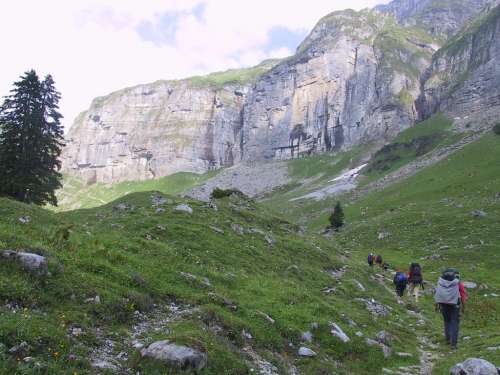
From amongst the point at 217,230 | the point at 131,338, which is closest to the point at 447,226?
the point at 217,230

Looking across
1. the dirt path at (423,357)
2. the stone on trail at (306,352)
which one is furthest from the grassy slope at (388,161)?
the stone on trail at (306,352)

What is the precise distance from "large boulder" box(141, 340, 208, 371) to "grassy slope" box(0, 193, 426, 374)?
30cm

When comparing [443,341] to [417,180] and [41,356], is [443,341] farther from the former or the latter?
[417,180]

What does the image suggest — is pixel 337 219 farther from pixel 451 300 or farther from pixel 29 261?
pixel 29 261

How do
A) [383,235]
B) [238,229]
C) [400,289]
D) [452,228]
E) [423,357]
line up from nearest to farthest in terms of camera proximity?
[423,357] → [400,289] → [238,229] → [452,228] → [383,235]

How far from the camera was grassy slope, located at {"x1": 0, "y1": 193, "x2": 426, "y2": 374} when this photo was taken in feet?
32.7

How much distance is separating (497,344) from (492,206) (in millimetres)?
46691

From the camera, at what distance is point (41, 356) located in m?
8.73

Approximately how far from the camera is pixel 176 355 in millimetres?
9891

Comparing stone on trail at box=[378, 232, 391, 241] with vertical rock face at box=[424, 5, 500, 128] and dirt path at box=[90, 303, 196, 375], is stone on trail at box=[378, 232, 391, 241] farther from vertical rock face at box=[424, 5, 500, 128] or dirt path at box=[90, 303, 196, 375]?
vertical rock face at box=[424, 5, 500, 128]

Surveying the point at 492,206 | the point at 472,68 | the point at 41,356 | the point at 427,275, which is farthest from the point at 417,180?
the point at 472,68

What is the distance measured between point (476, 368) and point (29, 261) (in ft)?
42.4

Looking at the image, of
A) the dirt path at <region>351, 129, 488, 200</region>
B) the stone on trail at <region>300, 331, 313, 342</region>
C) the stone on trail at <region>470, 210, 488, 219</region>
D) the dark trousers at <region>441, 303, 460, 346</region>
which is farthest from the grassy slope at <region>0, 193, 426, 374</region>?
the dirt path at <region>351, 129, 488, 200</region>

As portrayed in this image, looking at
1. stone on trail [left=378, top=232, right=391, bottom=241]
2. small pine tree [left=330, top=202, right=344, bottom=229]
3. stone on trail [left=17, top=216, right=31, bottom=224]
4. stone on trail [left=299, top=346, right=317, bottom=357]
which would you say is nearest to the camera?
stone on trail [left=299, top=346, right=317, bottom=357]
